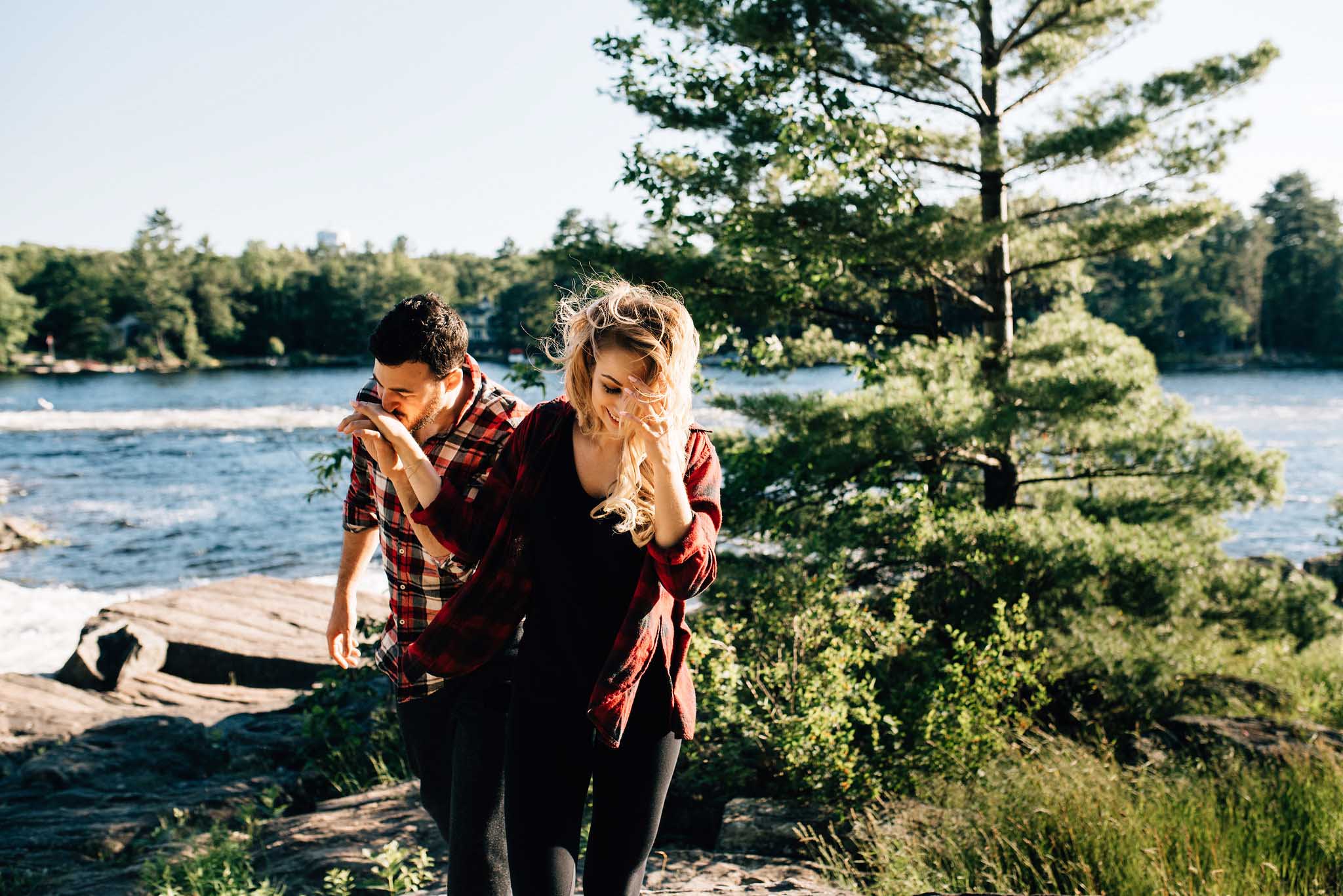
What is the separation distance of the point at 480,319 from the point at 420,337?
70597 mm

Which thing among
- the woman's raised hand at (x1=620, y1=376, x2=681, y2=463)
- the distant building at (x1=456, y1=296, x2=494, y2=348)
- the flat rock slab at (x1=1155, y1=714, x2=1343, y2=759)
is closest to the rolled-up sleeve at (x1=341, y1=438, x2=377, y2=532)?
the woman's raised hand at (x1=620, y1=376, x2=681, y2=463)

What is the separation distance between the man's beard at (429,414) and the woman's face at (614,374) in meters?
0.51

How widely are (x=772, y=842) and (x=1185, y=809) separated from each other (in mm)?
1451

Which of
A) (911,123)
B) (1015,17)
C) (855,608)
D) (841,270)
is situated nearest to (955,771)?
(855,608)

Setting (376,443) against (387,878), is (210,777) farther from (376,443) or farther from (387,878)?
(376,443)

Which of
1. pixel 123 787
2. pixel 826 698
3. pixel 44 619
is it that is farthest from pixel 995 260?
pixel 44 619

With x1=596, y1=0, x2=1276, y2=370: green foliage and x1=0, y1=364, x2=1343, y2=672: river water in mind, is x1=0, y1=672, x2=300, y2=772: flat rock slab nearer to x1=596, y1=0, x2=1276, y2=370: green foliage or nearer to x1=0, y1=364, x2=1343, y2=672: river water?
x1=0, y1=364, x2=1343, y2=672: river water

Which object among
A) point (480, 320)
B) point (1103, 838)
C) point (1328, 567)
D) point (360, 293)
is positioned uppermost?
point (360, 293)

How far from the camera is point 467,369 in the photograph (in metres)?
2.39

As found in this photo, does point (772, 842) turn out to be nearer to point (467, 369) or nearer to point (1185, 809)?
point (1185, 809)

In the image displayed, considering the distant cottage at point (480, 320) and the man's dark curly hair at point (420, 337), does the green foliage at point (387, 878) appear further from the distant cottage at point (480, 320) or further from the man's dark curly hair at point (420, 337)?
the distant cottage at point (480, 320)

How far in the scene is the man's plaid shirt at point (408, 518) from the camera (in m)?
2.28

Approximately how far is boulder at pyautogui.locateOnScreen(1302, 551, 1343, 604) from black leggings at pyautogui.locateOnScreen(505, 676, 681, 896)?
43.4 ft

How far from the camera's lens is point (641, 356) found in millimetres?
1918
